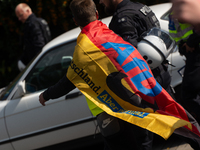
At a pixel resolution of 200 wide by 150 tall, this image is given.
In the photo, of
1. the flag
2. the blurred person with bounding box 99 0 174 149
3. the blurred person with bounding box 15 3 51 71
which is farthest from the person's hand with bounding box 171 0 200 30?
the blurred person with bounding box 15 3 51 71

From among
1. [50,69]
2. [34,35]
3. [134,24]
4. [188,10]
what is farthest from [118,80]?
[34,35]

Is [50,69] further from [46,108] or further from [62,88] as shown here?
[62,88]

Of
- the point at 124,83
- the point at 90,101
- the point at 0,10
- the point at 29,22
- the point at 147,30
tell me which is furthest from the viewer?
the point at 0,10

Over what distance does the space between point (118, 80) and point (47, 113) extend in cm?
150

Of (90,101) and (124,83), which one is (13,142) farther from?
(124,83)

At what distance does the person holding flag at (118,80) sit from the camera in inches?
83.5

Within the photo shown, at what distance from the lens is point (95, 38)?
2215mm

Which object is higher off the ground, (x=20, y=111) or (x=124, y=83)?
(x=124, y=83)

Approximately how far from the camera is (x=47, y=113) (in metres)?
3.34

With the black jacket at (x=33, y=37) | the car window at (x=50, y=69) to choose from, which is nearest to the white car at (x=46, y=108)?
the car window at (x=50, y=69)

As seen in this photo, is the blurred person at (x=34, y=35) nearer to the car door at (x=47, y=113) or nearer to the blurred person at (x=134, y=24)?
the car door at (x=47, y=113)

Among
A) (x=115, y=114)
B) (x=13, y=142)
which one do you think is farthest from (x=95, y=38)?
(x=13, y=142)

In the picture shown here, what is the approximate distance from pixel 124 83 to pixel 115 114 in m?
0.25

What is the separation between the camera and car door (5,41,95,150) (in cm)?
330
